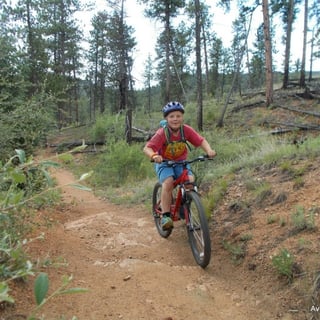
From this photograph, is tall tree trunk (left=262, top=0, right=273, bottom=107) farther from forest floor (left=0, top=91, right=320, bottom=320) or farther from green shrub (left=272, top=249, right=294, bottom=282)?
green shrub (left=272, top=249, right=294, bottom=282)

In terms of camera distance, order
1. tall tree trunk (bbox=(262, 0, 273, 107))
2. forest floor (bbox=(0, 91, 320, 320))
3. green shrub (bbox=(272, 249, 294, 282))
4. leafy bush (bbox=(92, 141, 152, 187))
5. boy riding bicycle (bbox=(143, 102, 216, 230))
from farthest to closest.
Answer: tall tree trunk (bbox=(262, 0, 273, 107))
leafy bush (bbox=(92, 141, 152, 187))
boy riding bicycle (bbox=(143, 102, 216, 230))
green shrub (bbox=(272, 249, 294, 282))
forest floor (bbox=(0, 91, 320, 320))

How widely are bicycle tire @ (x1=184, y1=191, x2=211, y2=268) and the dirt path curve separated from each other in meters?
0.16

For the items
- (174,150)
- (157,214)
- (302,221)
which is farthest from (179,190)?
(302,221)

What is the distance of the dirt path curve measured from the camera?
309 cm

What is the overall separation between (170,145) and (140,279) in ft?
6.08

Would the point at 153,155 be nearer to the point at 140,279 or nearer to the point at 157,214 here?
the point at 140,279

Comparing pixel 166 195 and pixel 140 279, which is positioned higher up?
pixel 166 195

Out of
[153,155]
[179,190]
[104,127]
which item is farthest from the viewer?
[104,127]

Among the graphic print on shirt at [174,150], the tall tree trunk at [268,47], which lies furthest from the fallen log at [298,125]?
the graphic print on shirt at [174,150]

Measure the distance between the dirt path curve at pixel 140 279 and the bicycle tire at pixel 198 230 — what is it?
6.4 inches

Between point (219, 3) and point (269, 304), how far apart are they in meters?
16.8

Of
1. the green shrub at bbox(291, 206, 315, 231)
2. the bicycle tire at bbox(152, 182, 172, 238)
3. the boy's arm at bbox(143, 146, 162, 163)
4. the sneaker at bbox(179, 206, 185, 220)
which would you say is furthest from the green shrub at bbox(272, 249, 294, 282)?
the bicycle tire at bbox(152, 182, 172, 238)

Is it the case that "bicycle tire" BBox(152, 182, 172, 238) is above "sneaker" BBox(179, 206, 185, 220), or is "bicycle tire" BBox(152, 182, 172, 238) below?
below

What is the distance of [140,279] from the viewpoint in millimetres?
3721
